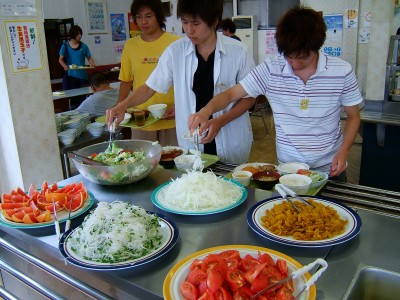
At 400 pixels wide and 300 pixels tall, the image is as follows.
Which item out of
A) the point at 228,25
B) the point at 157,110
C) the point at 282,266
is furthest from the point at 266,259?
the point at 228,25

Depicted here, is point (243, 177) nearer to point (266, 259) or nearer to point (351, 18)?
point (266, 259)

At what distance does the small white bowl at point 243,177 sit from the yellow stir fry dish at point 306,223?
45 centimetres

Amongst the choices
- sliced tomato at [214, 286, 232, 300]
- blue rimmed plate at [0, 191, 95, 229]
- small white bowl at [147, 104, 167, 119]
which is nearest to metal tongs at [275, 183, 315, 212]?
sliced tomato at [214, 286, 232, 300]

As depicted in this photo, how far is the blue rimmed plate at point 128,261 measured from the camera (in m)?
1.12

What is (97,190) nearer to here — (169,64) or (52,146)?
(169,64)

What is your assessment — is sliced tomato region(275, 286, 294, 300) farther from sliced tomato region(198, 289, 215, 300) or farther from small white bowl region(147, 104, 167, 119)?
small white bowl region(147, 104, 167, 119)

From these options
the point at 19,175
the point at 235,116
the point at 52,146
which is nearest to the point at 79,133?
the point at 52,146

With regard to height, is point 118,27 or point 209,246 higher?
point 118,27

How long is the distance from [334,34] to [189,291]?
23.6 ft

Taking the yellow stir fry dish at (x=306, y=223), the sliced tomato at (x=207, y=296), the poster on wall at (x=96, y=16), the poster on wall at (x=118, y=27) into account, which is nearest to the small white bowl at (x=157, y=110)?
the yellow stir fry dish at (x=306, y=223)

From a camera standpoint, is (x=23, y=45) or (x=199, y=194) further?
(x=23, y=45)

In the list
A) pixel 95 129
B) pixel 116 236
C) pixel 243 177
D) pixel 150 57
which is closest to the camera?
pixel 116 236

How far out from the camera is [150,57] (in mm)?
3086

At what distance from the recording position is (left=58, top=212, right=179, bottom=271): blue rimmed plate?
3.67 feet
